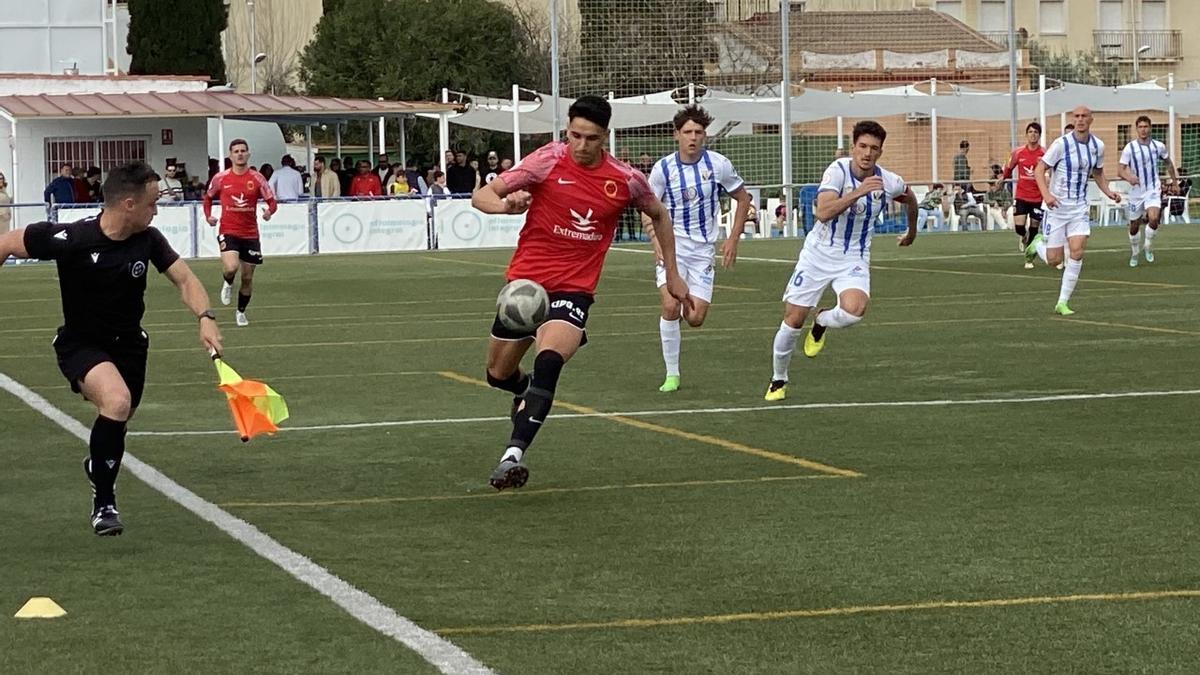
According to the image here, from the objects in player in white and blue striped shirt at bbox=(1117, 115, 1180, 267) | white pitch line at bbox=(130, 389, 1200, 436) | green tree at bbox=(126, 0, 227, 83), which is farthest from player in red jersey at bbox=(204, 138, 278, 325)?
green tree at bbox=(126, 0, 227, 83)

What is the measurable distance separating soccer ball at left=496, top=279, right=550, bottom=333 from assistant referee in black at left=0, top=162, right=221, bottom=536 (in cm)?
176

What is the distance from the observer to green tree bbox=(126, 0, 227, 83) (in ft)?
210

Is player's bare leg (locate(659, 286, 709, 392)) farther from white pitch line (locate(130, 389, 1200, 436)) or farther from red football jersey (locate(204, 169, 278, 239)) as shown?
red football jersey (locate(204, 169, 278, 239))

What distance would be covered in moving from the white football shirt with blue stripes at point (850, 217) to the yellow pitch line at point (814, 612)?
756 cm

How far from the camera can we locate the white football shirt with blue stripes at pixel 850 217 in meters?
15.2

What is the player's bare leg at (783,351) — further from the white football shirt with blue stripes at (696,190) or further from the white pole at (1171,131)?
the white pole at (1171,131)

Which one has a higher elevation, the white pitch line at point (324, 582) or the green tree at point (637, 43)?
the green tree at point (637, 43)

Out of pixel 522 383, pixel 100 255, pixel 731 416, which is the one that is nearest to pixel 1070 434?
pixel 731 416

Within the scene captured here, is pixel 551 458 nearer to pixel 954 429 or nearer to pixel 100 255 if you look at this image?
pixel 954 429

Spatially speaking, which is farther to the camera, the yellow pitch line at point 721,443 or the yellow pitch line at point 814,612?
the yellow pitch line at point 721,443

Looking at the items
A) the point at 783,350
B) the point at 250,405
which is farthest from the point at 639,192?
the point at 783,350

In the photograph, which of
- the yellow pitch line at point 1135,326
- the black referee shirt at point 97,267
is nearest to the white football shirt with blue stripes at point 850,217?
the yellow pitch line at point 1135,326

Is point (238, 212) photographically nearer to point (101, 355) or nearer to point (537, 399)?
point (537, 399)

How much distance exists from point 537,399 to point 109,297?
2162mm
